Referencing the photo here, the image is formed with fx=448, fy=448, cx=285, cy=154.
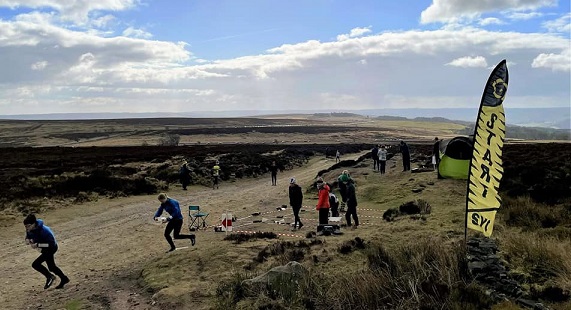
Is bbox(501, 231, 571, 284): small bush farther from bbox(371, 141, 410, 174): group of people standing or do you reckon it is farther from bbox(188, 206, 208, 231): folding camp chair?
bbox(371, 141, 410, 174): group of people standing

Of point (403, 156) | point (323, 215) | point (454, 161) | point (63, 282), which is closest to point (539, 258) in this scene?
point (323, 215)

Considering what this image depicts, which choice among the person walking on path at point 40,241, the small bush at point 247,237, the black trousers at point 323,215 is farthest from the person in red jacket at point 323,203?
the person walking on path at point 40,241

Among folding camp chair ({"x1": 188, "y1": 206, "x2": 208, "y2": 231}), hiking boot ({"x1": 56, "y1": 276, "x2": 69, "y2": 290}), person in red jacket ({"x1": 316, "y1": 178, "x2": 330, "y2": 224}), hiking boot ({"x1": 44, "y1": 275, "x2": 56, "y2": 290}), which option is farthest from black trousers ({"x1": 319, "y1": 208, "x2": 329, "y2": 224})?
hiking boot ({"x1": 44, "y1": 275, "x2": 56, "y2": 290})

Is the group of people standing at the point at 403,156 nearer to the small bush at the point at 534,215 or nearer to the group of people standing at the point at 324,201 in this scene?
the small bush at the point at 534,215

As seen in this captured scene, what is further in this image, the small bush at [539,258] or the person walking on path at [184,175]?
the person walking on path at [184,175]

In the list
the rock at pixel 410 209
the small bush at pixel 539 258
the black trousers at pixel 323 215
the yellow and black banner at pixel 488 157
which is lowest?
the rock at pixel 410 209

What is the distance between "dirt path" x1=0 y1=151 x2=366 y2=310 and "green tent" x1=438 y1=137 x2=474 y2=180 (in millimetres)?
8686

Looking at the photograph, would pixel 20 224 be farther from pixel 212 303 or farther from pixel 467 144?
pixel 467 144

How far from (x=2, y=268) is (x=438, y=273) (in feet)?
37.7

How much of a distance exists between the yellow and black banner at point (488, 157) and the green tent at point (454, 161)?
14.3 metres

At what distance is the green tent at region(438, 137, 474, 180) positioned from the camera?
22312 millimetres

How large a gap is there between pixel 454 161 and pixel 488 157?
15375mm

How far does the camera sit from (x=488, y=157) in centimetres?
851

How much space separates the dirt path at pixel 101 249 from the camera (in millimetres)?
9883
